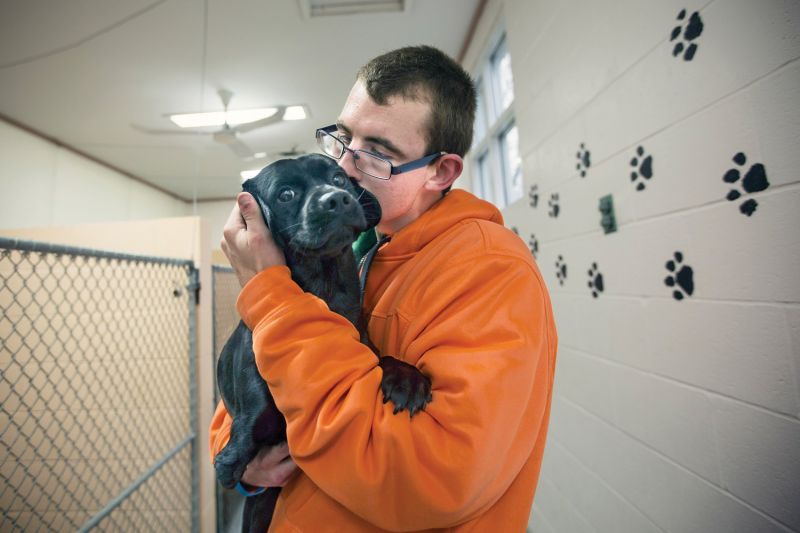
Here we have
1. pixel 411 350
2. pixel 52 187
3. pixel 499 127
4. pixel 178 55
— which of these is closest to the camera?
pixel 411 350

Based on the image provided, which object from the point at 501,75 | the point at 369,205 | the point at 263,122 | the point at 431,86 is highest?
the point at 263,122

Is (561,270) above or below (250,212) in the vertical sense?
below

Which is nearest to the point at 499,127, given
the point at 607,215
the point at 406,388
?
the point at 607,215

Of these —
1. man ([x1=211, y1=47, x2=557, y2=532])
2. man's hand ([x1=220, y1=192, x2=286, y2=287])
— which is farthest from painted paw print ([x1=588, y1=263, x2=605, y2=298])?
man's hand ([x1=220, y1=192, x2=286, y2=287])

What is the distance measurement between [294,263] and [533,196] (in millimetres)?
1735

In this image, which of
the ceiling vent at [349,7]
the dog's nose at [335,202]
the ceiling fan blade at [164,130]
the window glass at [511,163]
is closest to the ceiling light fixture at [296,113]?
the ceiling fan blade at [164,130]

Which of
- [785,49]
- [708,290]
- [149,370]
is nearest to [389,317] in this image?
[708,290]

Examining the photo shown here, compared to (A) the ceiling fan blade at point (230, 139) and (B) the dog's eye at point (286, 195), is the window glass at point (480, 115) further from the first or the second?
(B) the dog's eye at point (286, 195)

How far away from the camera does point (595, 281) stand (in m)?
1.58

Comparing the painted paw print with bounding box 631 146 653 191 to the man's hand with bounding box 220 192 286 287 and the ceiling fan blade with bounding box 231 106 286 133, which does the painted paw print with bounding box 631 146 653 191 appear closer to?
the man's hand with bounding box 220 192 286 287

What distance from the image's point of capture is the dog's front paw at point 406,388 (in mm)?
604

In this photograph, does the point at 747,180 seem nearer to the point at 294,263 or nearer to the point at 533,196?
the point at 294,263

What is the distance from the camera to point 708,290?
1.02 m

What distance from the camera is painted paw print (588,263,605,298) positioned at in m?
1.54
